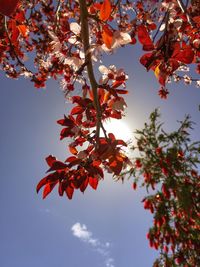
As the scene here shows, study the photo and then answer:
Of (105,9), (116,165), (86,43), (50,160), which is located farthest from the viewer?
(50,160)

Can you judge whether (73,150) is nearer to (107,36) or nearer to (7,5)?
(107,36)

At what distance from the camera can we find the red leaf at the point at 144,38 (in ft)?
4.45

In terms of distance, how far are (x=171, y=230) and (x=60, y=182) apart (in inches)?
302

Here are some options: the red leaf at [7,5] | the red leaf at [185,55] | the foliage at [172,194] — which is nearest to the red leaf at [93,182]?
the red leaf at [185,55]

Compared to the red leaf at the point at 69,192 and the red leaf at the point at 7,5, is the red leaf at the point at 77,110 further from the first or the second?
the red leaf at the point at 7,5

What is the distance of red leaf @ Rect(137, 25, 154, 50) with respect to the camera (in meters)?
1.36

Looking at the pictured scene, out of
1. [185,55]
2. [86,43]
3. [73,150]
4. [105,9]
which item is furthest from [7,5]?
[73,150]

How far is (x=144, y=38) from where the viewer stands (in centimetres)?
138

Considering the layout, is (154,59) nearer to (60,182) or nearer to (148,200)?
(60,182)

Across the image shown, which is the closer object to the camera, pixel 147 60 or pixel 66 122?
pixel 147 60

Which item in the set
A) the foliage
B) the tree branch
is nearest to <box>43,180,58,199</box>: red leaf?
the tree branch

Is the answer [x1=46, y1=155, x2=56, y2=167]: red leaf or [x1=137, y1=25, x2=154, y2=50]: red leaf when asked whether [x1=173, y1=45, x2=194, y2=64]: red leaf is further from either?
[x1=46, y1=155, x2=56, y2=167]: red leaf

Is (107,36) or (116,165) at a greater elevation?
(107,36)

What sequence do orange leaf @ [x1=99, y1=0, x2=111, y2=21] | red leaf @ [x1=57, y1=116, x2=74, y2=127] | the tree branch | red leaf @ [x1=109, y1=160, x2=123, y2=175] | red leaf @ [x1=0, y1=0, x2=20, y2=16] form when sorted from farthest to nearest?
red leaf @ [x1=57, y1=116, x2=74, y2=127], red leaf @ [x1=109, y1=160, x2=123, y2=175], the tree branch, orange leaf @ [x1=99, y1=0, x2=111, y2=21], red leaf @ [x1=0, y1=0, x2=20, y2=16]
